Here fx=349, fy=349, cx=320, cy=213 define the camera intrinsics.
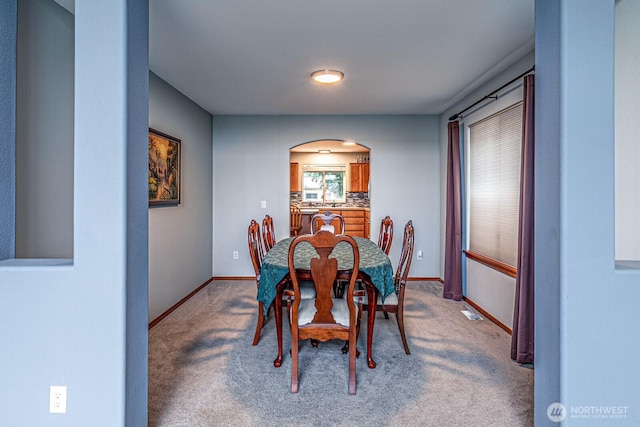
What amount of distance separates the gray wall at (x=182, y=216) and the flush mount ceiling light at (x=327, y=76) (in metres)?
1.56

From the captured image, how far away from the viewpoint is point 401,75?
3.38m

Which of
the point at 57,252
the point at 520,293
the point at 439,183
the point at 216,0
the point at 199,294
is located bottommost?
the point at 199,294

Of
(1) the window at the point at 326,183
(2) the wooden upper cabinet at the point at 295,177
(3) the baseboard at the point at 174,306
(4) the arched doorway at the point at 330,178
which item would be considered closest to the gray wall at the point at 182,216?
(3) the baseboard at the point at 174,306

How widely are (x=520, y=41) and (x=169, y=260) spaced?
3766 mm

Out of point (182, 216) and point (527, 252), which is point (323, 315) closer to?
point (527, 252)


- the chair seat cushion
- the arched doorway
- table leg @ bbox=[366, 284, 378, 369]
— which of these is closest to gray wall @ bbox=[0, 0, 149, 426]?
Answer: the chair seat cushion

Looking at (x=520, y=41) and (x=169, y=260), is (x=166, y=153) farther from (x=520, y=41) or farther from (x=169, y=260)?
(x=520, y=41)

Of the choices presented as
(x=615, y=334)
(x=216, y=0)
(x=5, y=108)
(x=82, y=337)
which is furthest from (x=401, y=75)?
(x=82, y=337)

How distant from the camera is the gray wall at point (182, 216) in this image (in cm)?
341

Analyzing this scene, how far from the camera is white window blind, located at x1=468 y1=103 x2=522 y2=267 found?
3.16 metres

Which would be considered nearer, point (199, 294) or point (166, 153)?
point (166, 153)

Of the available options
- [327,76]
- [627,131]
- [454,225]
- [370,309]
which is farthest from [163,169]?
[627,131]

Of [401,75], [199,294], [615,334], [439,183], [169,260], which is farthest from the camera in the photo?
[439,183]

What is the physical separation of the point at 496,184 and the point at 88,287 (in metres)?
3.46
